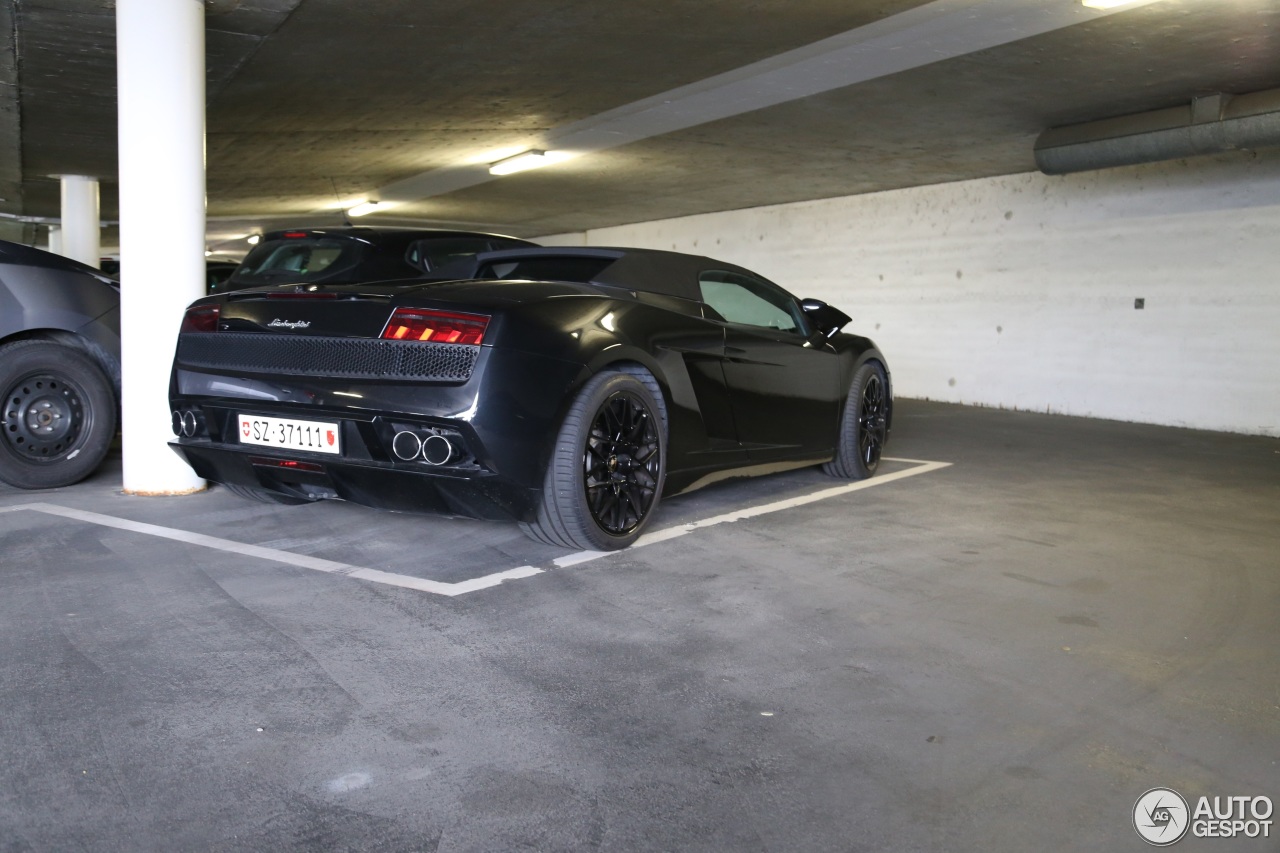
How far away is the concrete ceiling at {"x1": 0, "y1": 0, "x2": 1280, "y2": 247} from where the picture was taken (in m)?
6.59

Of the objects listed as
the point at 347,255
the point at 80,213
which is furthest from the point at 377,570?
the point at 80,213

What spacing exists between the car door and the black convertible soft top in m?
0.11

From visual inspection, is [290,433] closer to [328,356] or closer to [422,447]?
[328,356]

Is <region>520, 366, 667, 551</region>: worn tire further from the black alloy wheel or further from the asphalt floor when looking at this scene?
the black alloy wheel

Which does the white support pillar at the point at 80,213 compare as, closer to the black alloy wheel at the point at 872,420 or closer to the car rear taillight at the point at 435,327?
the black alloy wheel at the point at 872,420

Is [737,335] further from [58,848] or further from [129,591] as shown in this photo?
[58,848]

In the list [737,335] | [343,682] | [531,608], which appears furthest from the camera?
[737,335]

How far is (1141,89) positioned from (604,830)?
27.3ft

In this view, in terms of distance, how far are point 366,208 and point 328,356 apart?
47.4 ft

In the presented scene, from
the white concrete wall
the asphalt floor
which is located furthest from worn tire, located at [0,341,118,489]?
the white concrete wall

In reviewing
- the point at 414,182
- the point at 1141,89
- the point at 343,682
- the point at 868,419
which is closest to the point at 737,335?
the point at 868,419

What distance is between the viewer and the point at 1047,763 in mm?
2277

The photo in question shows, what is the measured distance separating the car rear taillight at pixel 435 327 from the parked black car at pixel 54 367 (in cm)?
262

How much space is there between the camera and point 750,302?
5309 mm
